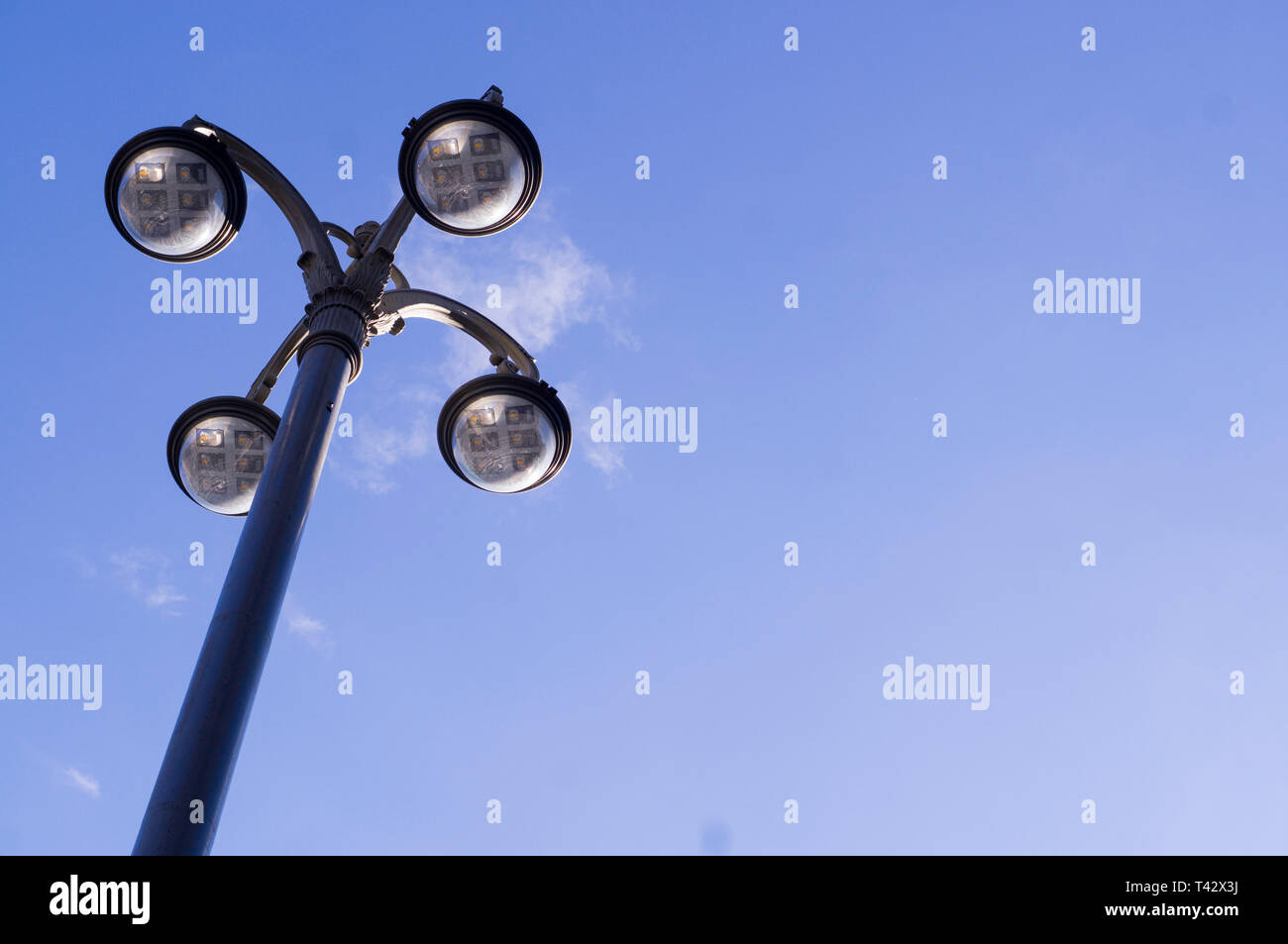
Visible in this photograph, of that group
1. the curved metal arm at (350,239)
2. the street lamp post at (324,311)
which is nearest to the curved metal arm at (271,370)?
the street lamp post at (324,311)

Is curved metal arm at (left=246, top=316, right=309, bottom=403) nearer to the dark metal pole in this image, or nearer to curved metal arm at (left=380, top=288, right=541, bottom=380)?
curved metal arm at (left=380, top=288, right=541, bottom=380)

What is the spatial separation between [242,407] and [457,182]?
1728mm

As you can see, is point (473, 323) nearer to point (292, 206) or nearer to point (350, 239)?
point (350, 239)

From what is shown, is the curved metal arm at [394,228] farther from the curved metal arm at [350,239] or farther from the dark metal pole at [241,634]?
the dark metal pole at [241,634]

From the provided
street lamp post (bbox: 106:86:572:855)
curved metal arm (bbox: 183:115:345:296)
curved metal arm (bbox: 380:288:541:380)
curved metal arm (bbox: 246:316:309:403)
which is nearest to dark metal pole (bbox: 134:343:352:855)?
street lamp post (bbox: 106:86:572:855)

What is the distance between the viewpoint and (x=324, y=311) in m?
5.24

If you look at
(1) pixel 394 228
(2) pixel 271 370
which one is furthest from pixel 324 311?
(2) pixel 271 370

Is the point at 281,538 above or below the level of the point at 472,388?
below

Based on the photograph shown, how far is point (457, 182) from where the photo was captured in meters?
5.62

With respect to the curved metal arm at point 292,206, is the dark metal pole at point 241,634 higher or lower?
lower

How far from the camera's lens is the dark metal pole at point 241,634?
3.46 meters
